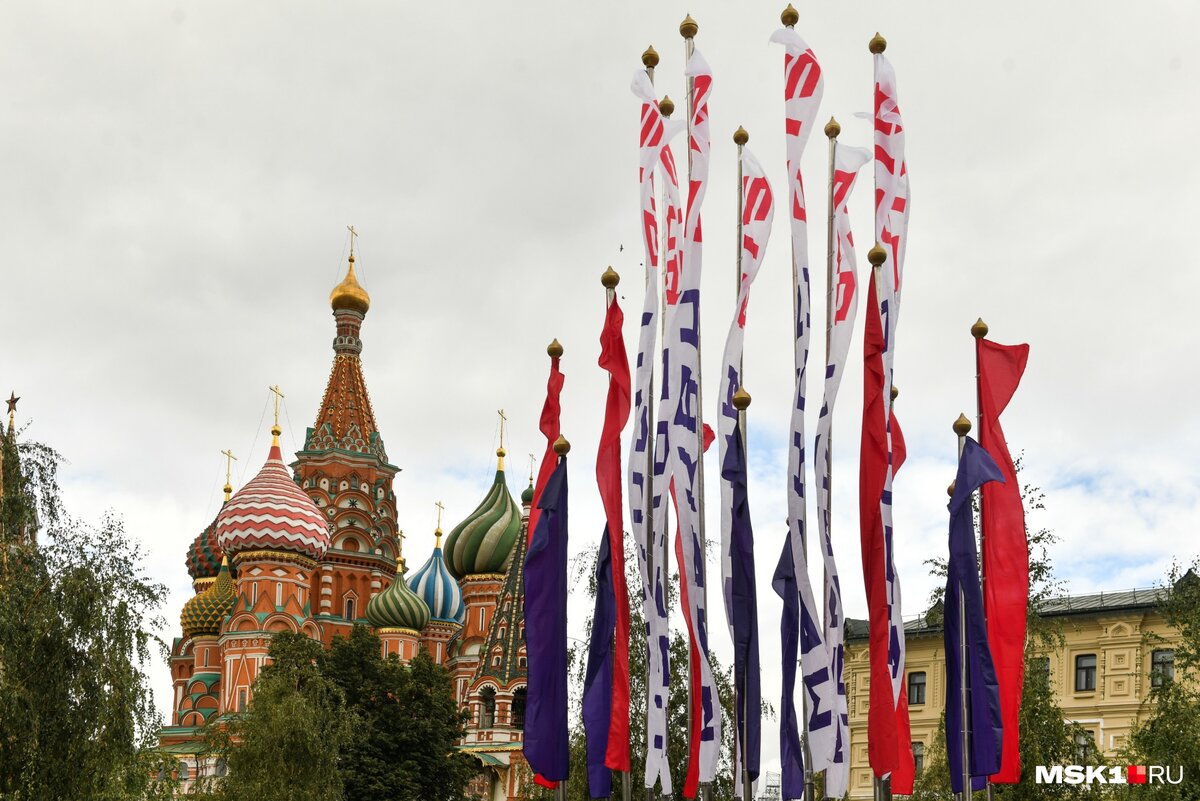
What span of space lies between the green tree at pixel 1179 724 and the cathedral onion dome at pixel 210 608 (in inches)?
1981

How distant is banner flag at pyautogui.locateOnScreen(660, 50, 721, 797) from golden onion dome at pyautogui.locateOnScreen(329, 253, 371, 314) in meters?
58.7

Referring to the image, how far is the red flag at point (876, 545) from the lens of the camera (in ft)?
62.9

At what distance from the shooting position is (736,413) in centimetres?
2156

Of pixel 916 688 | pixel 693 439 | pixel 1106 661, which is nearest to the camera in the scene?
pixel 693 439

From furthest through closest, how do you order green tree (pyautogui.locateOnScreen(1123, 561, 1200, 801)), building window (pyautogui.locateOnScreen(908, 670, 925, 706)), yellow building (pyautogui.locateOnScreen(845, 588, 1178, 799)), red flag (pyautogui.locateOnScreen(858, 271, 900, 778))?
building window (pyautogui.locateOnScreen(908, 670, 925, 706)) → yellow building (pyautogui.locateOnScreen(845, 588, 1178, 799)) → green tree (pyautogui.locateOnScreen(1123, 561, 1200, 801)) → red flag (pyautogui.locateOnScreen(858, 271, 900, 778))

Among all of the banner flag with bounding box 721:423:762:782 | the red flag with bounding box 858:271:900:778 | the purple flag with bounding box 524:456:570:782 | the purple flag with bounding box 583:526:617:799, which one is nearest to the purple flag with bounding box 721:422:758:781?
the banner flag with bounding box 721:423:762:782

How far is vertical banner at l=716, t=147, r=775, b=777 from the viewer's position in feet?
66.3

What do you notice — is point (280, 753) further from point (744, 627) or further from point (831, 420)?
point (831, 420)

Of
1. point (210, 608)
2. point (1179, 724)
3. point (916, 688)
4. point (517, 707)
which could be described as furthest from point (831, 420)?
point (210, 608)

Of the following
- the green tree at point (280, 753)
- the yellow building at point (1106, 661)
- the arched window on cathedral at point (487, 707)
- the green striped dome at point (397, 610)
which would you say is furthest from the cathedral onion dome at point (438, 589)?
the green tree at point (280, 753)

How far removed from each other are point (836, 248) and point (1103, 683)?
2843 centimetres

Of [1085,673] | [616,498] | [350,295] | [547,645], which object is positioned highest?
[350,295]

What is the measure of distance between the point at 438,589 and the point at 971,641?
196 ft

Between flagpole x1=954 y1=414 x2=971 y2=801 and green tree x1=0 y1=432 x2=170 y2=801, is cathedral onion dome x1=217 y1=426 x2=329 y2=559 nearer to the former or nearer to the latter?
green tree x1=0 y1=432 x2=170 y2=801
